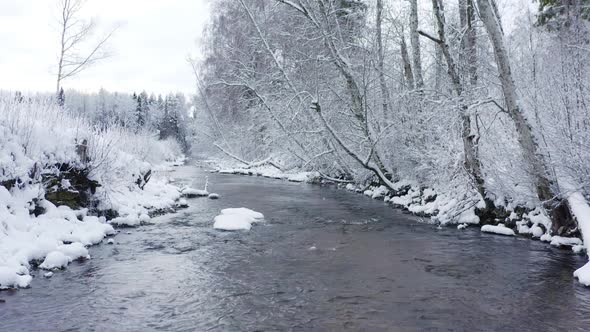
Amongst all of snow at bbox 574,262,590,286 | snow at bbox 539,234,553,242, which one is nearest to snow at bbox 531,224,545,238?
snow at bbox 539,234,553,242

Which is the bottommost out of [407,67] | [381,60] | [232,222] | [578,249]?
[232,222]

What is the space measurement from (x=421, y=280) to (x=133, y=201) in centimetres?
856

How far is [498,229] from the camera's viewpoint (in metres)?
10.1

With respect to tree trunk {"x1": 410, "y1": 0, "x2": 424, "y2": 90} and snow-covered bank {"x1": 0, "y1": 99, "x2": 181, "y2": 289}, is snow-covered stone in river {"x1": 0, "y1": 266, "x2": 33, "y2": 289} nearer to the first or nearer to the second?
snow-covered bank {"x1": 0, "y1": 99, "x2": 181, "y2": 289}

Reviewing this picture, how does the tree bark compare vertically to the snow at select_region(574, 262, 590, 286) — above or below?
above

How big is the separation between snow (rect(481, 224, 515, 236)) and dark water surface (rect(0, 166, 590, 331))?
27cm

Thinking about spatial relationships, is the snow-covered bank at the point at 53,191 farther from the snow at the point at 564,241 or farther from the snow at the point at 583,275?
the snow at the point at 564,241

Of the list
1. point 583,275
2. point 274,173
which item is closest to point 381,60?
point 583,275

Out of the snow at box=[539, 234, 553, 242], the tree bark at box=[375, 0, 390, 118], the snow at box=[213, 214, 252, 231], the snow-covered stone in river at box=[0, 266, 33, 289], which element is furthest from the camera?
the tree bark at box=[375, 0, 390, 118]

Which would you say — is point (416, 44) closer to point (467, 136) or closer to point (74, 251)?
point (467, 136)

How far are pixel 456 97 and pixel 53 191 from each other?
9.07 m

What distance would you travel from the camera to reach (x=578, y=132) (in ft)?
25.7

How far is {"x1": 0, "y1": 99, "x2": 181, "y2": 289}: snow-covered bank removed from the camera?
7133mm

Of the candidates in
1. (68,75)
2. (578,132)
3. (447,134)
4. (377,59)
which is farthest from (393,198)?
(68,75)
